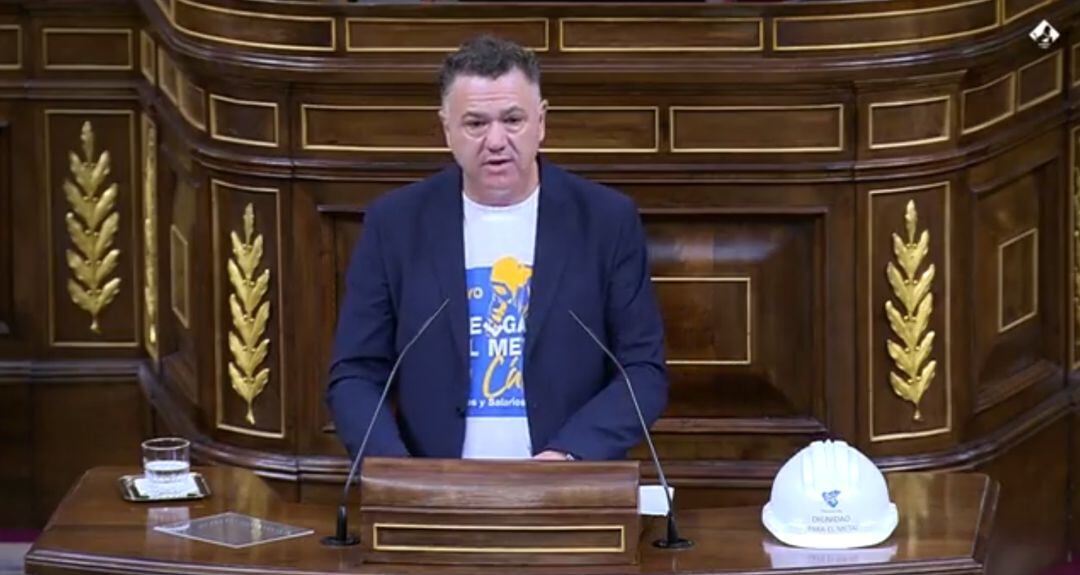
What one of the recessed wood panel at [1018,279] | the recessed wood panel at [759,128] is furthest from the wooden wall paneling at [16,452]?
the recessed wood panel at [1018,279]

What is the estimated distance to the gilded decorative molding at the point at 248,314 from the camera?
19.4 ft

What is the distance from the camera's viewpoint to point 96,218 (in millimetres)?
6574

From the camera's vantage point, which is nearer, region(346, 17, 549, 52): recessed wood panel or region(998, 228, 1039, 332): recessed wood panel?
region(346, 17, 549, 52): recessed wood panel

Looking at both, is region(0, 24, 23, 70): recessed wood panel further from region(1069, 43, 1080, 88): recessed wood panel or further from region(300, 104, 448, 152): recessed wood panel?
region(1069, 43, 1080, 88): recessed wood panel

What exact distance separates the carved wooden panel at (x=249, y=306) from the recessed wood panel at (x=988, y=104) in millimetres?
1486

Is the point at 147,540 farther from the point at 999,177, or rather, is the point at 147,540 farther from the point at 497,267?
the point at 999,177

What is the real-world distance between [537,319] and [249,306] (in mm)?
1814

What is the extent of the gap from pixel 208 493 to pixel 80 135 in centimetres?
251

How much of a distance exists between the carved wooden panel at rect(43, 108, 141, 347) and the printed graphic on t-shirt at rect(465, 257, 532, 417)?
2.43 meters

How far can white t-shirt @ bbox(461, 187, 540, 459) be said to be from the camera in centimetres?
428

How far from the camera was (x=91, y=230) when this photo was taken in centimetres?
658

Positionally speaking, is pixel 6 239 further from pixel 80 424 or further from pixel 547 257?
pixel 547 257

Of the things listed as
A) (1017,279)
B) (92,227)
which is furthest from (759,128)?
(92,227)

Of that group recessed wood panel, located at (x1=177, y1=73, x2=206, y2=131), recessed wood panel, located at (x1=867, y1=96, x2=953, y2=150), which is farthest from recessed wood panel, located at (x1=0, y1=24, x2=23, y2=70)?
recessed wood panel, located at (x1=867, y1=96, x2=953, y2=150)
